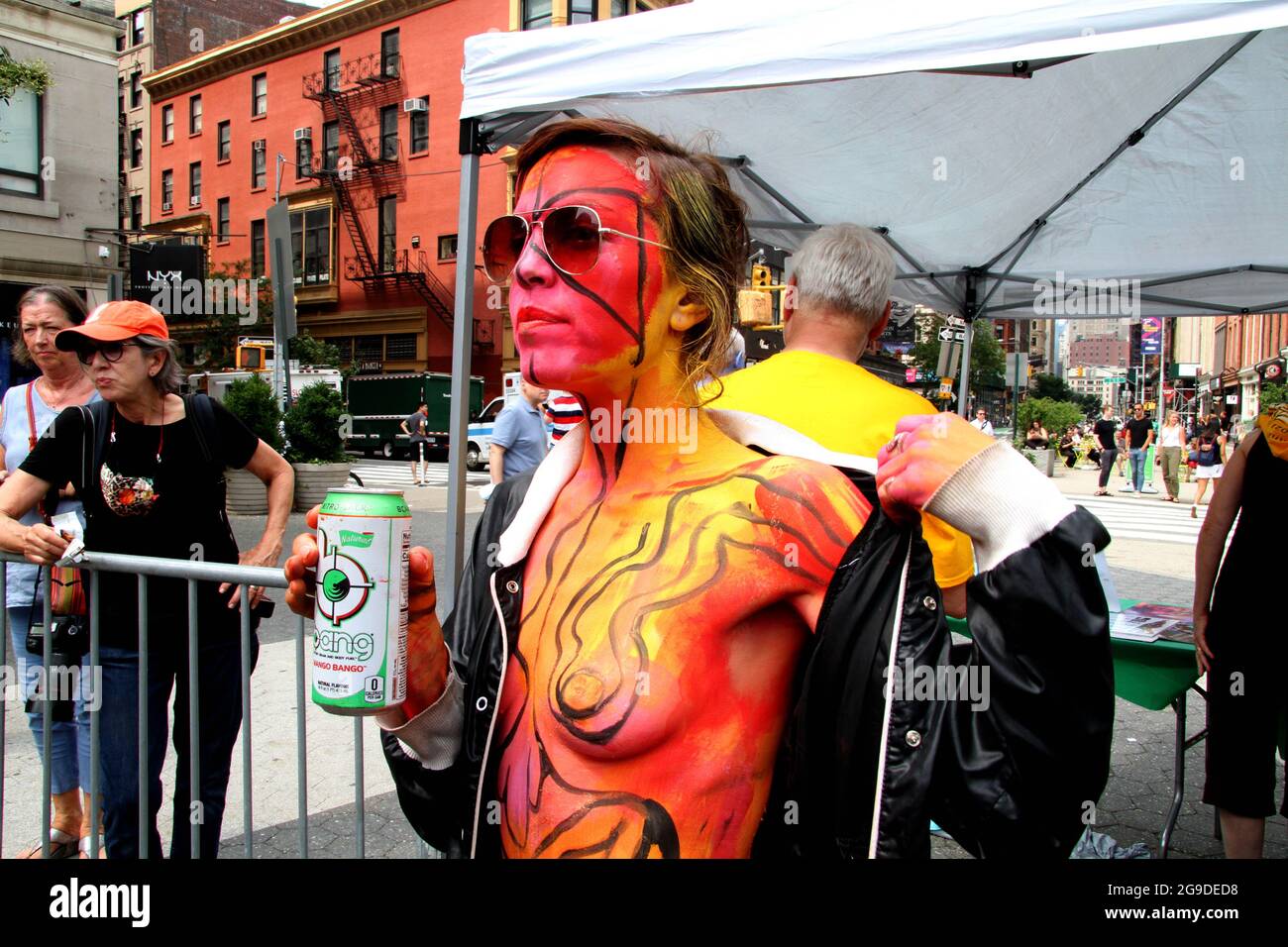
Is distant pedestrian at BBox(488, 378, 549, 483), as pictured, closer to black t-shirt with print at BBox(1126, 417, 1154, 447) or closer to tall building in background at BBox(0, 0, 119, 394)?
tall building in background at BBox(0, 0, 119, 394)

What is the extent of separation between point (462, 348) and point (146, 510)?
118cm

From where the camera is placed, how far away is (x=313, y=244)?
124 ft

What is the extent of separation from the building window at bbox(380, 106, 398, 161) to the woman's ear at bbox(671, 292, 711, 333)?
36759 millimetres

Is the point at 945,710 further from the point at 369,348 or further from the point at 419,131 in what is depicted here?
the point at 369,348

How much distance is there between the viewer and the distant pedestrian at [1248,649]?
→ 2.94 meters

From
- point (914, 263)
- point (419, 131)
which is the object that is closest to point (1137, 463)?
point (914, 263)

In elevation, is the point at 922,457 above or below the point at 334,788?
above

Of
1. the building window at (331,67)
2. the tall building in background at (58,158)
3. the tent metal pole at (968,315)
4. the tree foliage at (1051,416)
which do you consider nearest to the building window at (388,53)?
the building window at (331,67)

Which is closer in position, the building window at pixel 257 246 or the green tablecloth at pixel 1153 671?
the green tablecloth at pixel 1153 671

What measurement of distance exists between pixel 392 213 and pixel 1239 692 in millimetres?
36313

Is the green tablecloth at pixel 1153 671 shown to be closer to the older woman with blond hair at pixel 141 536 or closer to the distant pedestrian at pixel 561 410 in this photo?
the distant pedestrian at pixel 561 410

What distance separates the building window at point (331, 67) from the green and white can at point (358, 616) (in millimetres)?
40066

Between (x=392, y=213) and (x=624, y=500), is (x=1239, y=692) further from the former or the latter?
(x=392, y=213)

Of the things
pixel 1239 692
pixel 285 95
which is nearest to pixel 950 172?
pixel 1239 692
